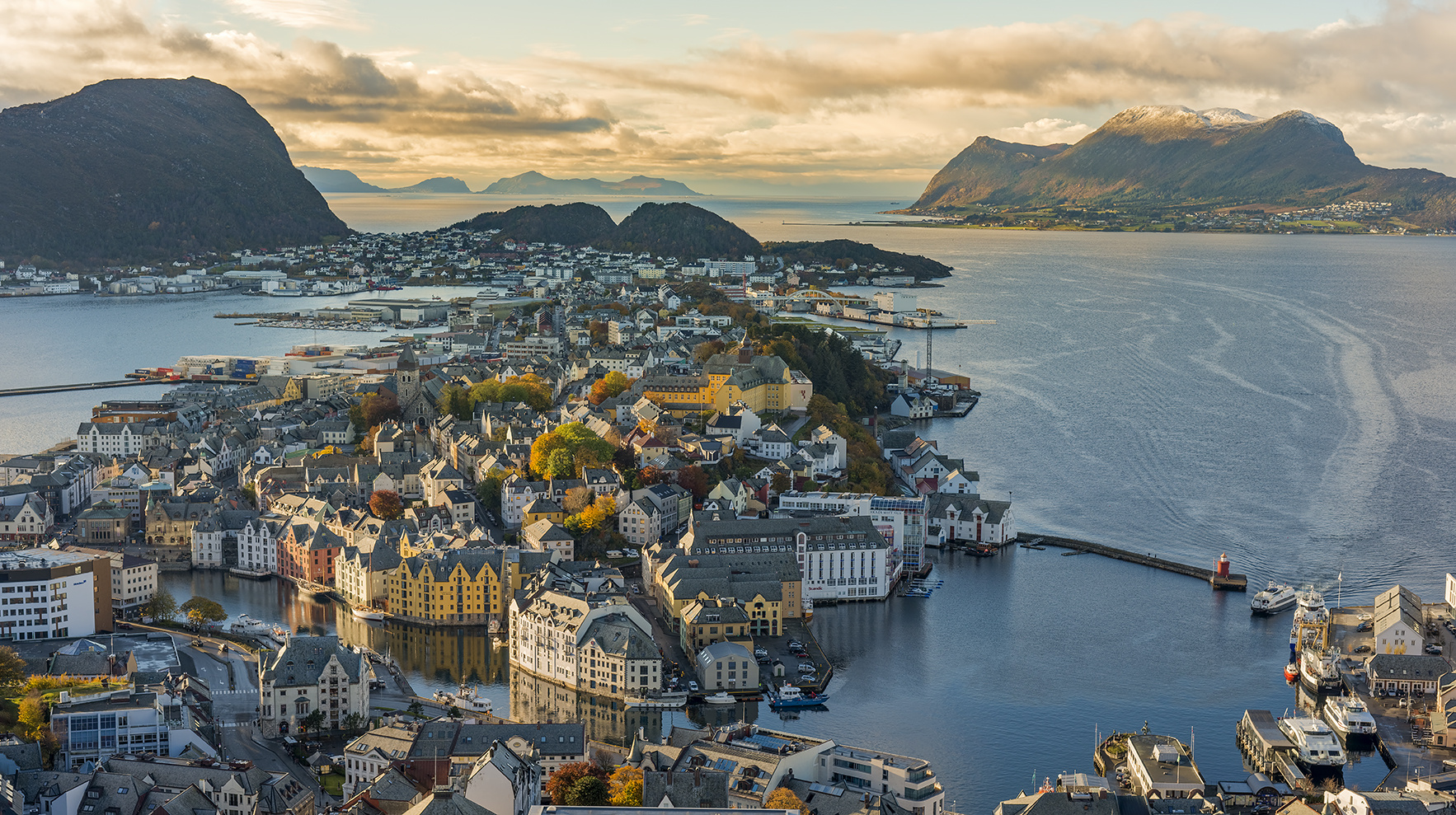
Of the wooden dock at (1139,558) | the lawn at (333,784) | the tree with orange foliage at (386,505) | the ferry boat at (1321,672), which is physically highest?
the tree with orange foliage at (386,505)

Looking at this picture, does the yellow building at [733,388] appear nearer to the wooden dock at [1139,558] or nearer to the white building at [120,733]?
the wooden dock at [1139,558]

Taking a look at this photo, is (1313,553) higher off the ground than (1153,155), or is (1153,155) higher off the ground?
(1153,155)

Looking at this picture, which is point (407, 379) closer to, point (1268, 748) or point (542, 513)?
point (542, 513)

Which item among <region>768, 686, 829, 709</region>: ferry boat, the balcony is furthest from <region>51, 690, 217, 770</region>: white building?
the balcony

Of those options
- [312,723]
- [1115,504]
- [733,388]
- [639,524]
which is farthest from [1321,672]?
[733,388]

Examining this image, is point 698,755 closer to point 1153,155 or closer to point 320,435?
point 320,435

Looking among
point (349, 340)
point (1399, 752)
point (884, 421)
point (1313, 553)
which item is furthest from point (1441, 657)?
point (349, 340)

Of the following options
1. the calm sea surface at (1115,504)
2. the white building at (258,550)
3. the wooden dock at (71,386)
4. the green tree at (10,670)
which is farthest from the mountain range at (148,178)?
the green tree at (10,670)
